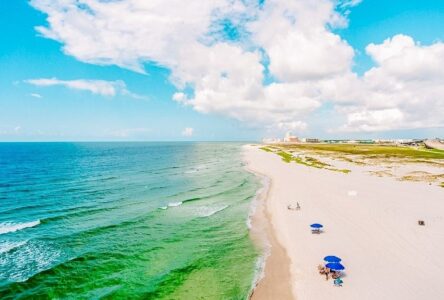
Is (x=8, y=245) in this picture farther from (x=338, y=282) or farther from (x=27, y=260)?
(x=338, y=282)

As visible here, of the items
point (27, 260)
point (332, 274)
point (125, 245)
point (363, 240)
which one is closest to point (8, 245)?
point (27, 260)

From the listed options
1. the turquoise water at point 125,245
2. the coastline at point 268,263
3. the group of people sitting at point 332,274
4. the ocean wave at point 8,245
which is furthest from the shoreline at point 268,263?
the ocean wave at point 8,245

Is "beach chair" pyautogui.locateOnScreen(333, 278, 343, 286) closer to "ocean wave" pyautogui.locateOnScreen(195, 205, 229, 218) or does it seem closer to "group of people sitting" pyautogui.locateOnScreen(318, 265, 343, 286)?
"group of people sitting" pyautogui.locateOnScreen(318, 265, 343, 286)

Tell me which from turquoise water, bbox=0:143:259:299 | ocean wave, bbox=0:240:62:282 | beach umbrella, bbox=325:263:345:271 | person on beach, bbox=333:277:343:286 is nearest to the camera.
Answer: person on beach, bbox=333:277:343:286

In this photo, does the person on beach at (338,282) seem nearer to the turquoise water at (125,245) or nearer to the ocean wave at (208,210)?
the turquoise water at (125,245)

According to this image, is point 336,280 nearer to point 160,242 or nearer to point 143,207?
point 160,242

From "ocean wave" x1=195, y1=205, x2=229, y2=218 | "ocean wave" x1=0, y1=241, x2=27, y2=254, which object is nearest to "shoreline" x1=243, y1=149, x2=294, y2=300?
"ocean wave" x1=195, y1=205, x2=229, y2=218
